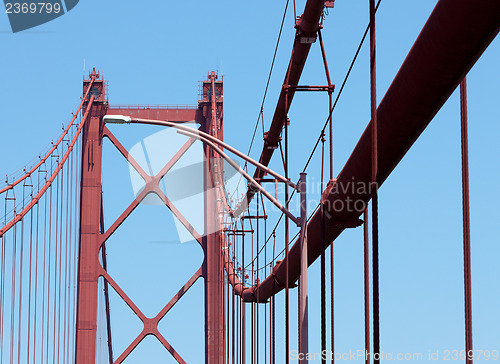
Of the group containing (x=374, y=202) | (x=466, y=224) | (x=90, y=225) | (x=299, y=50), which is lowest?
(x=466, y=224)

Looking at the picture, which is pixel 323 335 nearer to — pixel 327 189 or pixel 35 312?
pixel 327 189

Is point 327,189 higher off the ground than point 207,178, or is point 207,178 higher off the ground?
point 207,178

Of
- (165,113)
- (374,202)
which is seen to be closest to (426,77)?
(374,202)

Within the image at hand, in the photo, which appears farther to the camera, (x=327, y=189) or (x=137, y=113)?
(x=137, y=113)

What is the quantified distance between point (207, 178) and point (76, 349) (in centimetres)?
913

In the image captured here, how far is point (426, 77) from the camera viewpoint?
9.16 m

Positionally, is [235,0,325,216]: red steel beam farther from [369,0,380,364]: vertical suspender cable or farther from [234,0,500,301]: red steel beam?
[369,0,380,364]: vertical suspender cable

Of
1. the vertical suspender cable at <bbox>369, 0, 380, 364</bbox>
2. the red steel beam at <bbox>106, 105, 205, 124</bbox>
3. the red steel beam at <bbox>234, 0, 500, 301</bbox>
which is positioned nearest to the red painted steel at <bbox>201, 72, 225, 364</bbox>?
the red steel beam at <bbox>106, 105, 205, 124</bbox>

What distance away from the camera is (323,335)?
14.1m

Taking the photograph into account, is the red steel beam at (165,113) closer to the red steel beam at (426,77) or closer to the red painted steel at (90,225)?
the red painted steel at (90,225)

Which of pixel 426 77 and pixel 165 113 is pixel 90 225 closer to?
pixel 165 113

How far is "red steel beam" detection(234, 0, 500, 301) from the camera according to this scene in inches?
317

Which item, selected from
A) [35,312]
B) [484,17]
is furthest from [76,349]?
[484,17]

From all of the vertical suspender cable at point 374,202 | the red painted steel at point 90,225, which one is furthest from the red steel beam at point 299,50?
the red painted steel at point 90,225
